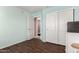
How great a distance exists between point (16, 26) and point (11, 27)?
47 centimetres

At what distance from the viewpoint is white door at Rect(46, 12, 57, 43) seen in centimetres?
494

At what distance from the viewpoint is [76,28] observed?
10.8ft

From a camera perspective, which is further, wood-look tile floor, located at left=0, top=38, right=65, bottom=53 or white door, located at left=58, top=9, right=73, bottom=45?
white door, located at left=58, top=9, right=73, bottom=45

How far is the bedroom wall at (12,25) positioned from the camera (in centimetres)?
405

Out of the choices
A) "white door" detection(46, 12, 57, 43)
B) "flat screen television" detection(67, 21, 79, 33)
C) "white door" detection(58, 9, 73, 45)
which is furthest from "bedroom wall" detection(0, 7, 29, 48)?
"flat screen television" detection(67, 21, 79, 33)

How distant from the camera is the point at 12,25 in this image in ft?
15.2

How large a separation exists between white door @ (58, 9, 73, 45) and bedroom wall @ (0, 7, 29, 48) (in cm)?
247

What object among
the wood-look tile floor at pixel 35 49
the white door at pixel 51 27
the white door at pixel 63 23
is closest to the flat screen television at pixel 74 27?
the white door at pixel 63 23

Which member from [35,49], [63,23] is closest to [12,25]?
[35,49]

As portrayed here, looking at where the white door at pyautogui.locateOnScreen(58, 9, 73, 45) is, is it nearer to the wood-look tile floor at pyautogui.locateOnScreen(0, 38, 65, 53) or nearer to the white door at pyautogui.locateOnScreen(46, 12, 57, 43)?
the white door at pyautogui.locateOnScreen(46, 12, 57, 43)

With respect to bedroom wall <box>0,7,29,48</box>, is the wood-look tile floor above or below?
below

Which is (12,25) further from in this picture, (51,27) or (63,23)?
(63,23)

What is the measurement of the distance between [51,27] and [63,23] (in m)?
0.88
